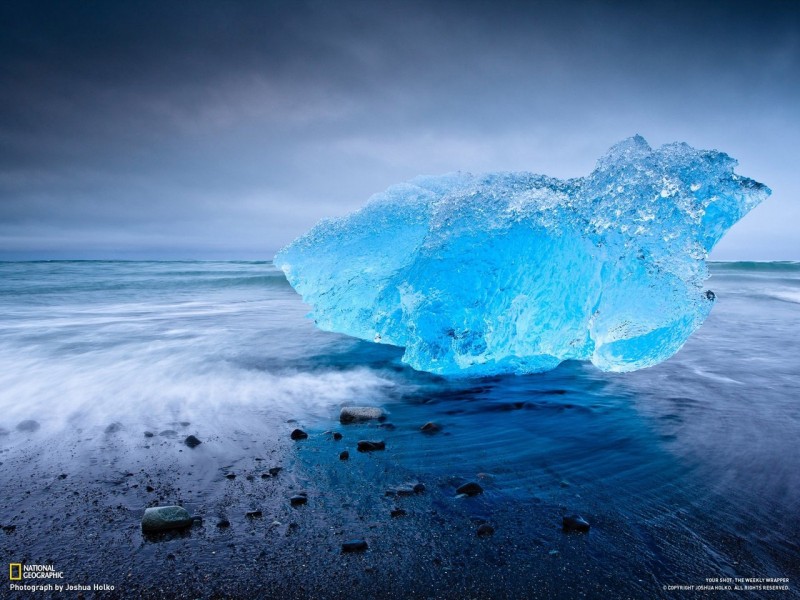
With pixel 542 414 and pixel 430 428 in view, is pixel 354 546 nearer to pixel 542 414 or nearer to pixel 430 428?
pixel 430 428

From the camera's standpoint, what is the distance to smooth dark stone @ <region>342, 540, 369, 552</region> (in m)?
2.18

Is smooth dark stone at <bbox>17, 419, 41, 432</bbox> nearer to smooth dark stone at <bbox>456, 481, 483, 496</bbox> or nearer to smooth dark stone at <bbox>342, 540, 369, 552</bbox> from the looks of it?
smooth dark stone at <bbox>342, 540, 369, 552</bbox>

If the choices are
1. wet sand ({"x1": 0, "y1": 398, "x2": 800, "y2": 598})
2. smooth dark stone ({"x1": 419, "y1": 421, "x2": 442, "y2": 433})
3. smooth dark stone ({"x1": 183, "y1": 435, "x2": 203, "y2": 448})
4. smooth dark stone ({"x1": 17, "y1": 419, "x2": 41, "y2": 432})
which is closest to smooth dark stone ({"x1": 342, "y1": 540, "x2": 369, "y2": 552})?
wet sand ({"x1": 0, "y1": 398, "x2": 800, "y2": 598})

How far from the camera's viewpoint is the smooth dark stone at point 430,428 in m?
3.80

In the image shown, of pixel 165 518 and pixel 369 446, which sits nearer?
pixel 165 518

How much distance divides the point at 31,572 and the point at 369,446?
→ 1993 millimetres

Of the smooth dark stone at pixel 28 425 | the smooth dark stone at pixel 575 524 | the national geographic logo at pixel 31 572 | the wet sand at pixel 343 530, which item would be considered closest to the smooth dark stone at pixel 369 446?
the wet sand at pixel 343 530

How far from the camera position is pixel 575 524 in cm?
238

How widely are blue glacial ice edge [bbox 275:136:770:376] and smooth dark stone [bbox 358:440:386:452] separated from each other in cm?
194

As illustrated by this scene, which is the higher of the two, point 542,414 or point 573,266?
point 573,266

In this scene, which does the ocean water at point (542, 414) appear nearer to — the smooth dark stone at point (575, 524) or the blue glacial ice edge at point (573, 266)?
the smooth dark stone at point (575, 524)

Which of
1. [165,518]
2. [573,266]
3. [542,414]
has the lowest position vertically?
[542,414]

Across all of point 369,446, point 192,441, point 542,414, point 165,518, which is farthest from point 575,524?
point 192,441

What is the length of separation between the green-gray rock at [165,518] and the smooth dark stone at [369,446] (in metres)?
1.31
